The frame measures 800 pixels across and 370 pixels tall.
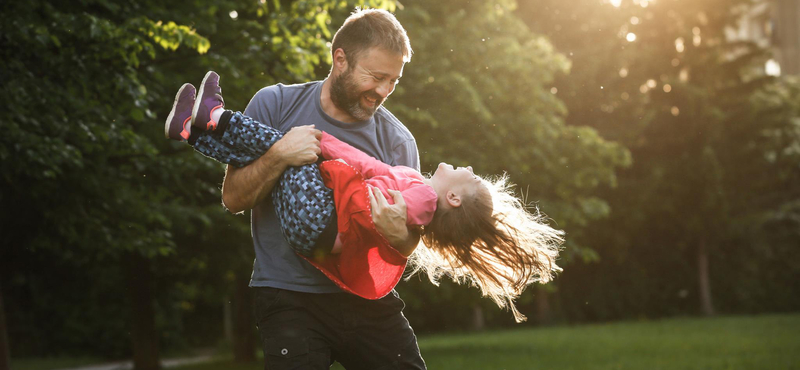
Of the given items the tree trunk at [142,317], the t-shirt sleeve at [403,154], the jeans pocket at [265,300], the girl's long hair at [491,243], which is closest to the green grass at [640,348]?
the tree trunk at [142,317]

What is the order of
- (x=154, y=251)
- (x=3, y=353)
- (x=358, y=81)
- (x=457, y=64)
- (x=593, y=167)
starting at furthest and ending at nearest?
(x=593, y=167) → (x=457, y=64) → (x=3, y=353) → (x=154, y=251) → (x=358, y=81)

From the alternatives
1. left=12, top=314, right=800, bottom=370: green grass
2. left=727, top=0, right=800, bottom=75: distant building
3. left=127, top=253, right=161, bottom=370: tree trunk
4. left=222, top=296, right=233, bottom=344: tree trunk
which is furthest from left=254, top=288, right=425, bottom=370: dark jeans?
left=727, top=0, right=800, bottom=75: distant building

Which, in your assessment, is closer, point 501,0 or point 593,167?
point 501,0

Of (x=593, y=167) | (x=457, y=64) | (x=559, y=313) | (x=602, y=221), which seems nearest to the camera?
(x=457, y=64)

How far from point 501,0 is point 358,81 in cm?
1151

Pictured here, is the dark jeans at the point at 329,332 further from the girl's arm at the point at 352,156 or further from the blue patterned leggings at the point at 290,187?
the girl's arm at the point at 352,156

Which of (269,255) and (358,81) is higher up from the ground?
(358,81)

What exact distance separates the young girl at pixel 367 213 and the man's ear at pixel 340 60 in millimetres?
280

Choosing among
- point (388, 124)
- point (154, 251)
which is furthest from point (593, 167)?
point (388, 124)

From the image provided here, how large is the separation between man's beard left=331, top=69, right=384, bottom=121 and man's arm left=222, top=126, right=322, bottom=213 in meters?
0.21

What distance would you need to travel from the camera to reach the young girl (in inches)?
118

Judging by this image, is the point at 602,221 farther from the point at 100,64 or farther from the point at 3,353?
the point at 100,64

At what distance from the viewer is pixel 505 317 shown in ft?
92.3

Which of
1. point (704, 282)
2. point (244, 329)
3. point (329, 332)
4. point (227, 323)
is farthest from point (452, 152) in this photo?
point (704, 282)
